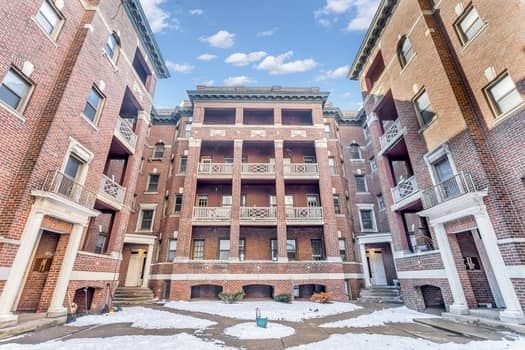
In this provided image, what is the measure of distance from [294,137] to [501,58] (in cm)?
1229

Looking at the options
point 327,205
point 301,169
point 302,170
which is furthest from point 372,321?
point 301,169

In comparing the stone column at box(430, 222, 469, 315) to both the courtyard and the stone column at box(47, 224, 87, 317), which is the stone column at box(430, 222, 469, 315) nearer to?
the courtyard

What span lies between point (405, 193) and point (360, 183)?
29.1ft

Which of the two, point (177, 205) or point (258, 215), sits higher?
point (177, 205)

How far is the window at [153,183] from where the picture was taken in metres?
20.5

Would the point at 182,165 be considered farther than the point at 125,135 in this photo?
Yes

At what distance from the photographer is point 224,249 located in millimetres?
17469

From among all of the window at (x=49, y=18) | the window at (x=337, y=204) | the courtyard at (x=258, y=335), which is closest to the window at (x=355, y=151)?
the window at (x=337, y=204)

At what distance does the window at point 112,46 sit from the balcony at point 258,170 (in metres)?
10.3

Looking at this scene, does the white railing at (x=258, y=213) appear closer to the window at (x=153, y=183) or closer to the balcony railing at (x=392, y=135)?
the balcony railing at (x=392, y=135)

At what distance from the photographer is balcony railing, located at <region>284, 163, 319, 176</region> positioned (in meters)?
17.9

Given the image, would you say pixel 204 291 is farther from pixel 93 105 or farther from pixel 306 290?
pixel 93 105

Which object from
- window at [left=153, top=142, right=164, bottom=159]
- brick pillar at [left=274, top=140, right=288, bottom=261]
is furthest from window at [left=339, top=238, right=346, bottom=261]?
window at [left=153, top=142, right=164, bottom=159]

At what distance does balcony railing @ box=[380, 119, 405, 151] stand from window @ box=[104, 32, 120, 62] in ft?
52.1
